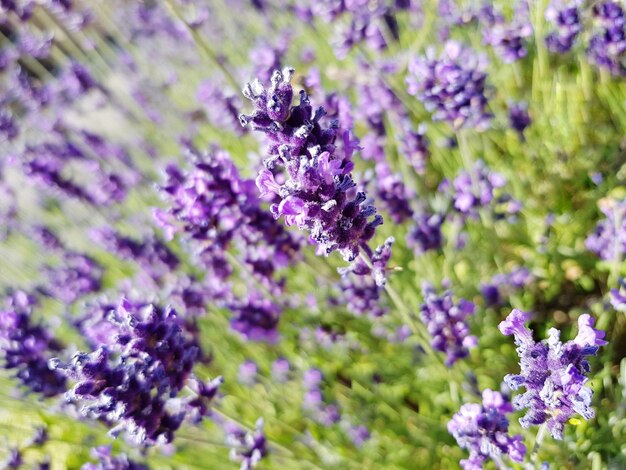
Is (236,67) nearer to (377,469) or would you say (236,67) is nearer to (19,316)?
(19,316)

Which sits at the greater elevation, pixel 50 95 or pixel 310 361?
pixel 50 95

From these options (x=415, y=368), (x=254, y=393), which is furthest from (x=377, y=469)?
(x=254, y=393)

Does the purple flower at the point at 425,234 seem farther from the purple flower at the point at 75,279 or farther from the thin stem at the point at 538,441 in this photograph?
the purple flower at the point at 75,279

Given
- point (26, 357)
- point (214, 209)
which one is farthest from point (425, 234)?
point (26, 357)

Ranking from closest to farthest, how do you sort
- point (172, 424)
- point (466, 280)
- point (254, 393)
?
point (172, 424) → point (466, 280) → point (254, 393)

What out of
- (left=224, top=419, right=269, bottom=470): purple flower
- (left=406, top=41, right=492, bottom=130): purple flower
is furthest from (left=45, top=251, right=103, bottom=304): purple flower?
(left=406, top=41, right=492, bottom=130): purple flower

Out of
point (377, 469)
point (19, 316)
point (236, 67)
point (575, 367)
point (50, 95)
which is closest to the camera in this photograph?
point (575, 367)
